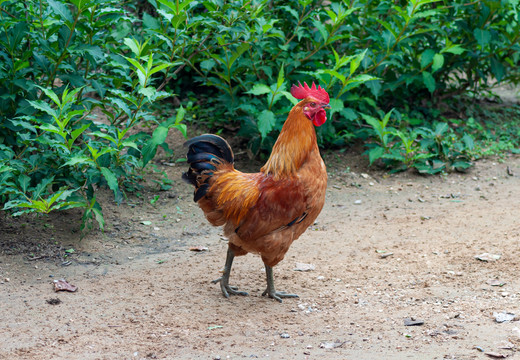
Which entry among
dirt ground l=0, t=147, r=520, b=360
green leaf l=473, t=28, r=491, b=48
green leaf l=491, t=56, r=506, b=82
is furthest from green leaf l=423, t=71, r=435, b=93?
dirt ground l=0, t=147, r=520, b=360

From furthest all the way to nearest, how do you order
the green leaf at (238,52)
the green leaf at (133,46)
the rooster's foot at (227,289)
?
the green leaf at (238,52), the green leaf at (133,46), the rooster's foot at (227,289)

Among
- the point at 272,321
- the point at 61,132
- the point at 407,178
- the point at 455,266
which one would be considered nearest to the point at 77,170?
the point at 61,132

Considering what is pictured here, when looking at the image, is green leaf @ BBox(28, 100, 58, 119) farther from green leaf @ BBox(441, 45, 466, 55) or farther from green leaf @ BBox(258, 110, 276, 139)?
green leaf @ BBox(441, 45, 466, 55)

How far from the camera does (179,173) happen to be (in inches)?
292

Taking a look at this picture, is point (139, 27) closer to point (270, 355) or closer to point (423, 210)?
point (423, 210)

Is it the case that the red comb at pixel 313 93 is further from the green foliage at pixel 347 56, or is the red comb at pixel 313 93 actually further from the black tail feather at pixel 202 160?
the green foliage at pixel 347 56

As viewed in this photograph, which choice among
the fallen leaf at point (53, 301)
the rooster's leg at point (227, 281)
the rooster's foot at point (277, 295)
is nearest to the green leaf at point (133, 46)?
the rooster's leg at point (227, 281)

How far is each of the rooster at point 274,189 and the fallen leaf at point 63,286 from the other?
1330 millimetres

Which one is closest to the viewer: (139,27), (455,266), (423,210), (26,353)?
(26,353)

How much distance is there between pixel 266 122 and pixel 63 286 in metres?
3.17

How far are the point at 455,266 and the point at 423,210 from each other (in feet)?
4.84

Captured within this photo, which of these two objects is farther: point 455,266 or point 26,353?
point 455,266

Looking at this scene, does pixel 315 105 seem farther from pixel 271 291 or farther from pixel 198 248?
pixel 198 248

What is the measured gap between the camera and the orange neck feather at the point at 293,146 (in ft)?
15.0
